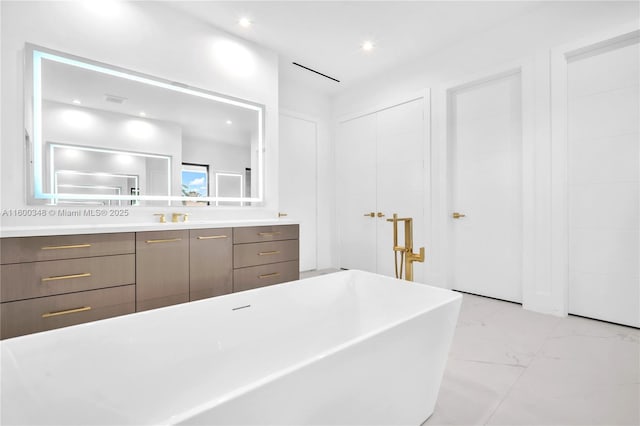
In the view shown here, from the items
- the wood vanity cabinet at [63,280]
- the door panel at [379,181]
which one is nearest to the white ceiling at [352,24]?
the door panel at [379,181]

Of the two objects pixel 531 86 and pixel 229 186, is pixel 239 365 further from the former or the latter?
pixel 531 86

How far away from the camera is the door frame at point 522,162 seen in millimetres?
2602

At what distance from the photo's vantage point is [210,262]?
2.20 meters

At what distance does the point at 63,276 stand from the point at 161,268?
19.1 inches

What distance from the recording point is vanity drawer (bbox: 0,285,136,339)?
4.96ft

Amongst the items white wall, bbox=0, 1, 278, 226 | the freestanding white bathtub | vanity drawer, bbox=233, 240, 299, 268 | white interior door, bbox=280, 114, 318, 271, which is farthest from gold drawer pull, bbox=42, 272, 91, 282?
white interior door, bbox=280, 114, 318, 271

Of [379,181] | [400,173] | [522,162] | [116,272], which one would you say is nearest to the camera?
[116,272]

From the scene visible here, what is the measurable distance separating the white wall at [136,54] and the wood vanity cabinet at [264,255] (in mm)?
489

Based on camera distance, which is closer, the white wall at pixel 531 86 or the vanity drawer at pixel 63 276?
the vanity drawer at pixel 63 276

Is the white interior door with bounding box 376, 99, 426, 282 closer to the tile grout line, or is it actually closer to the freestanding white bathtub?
the tile grout line

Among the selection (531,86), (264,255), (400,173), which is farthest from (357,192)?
(531,86)

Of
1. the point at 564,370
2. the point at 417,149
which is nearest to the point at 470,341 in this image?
the point at 564,370

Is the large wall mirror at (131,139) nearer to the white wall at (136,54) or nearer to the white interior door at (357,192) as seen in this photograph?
the white wall at (136,54)

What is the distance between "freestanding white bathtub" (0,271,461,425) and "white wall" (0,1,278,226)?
4.47ft
